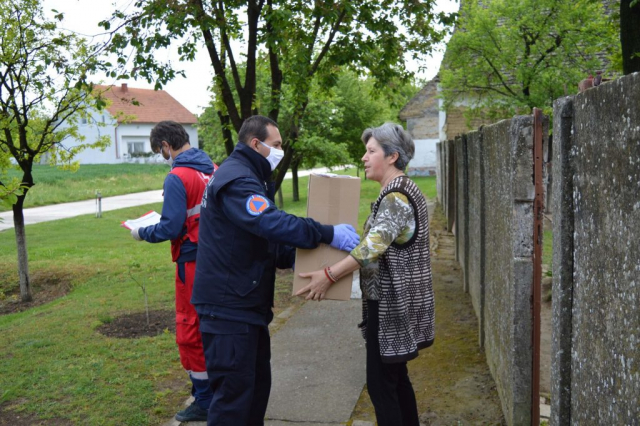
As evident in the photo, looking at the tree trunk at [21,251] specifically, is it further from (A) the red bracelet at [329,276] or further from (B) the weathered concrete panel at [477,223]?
(A) the red bracelet at [329,276]

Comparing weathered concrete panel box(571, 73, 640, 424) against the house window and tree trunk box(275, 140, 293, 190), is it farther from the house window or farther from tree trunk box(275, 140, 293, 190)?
the house window

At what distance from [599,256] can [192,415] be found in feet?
10.7

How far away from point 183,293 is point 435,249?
304 inches

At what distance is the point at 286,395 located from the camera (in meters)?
4.93

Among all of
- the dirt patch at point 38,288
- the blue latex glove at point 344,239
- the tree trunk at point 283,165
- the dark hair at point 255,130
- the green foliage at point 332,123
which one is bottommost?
the dirt patch at point 38,288

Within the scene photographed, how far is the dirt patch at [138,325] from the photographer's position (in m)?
6.92

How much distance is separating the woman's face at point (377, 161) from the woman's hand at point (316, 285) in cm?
59

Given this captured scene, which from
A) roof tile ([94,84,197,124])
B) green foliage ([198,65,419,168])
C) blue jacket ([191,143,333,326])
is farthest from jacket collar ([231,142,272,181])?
roof tile ([94,84,197,124])

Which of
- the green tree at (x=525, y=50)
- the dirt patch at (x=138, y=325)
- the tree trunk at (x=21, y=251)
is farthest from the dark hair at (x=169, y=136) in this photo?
the green tree at (x=525, y=50)

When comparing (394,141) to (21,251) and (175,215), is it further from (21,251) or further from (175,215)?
(21,251)

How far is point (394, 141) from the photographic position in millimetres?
3594

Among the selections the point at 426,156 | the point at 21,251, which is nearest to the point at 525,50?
the point at 21,251

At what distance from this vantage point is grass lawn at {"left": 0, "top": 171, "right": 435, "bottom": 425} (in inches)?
192

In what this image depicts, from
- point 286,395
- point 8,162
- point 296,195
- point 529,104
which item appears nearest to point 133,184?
point 296,195
